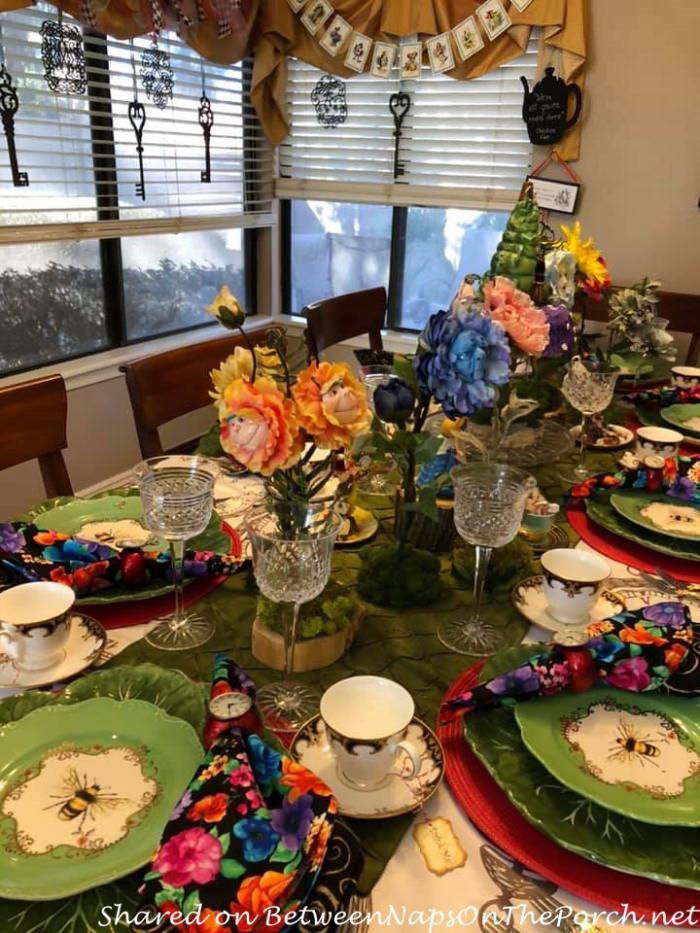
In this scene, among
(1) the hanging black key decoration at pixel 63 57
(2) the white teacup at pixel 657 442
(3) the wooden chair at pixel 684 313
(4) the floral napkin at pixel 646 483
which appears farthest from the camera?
(3) the wooden chair at pixel 684 313

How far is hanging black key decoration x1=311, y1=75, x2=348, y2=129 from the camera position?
291 cm

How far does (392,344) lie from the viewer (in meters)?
3.12

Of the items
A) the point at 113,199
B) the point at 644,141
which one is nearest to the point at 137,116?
the point at 113,199

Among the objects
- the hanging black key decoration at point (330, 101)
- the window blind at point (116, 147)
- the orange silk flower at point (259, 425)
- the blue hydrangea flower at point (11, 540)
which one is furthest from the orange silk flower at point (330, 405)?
the hanging black key decoration at point (330, 101)

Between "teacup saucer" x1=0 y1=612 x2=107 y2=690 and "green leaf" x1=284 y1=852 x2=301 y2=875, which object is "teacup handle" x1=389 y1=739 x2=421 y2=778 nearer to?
"green leaf" x1=284 y1=852 x2=301 y2=875

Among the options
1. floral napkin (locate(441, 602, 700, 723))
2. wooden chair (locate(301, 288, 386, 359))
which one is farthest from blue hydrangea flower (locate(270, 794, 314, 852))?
wooden chair (locate(301, 288, 386, 359))

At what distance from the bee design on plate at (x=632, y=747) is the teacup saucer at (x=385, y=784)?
176 mm

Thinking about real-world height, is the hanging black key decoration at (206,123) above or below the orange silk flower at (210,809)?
above

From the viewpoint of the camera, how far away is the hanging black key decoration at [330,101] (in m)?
2.91

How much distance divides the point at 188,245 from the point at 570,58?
1.55 meters

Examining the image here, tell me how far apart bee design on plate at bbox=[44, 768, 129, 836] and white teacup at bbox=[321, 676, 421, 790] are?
0.20 metres

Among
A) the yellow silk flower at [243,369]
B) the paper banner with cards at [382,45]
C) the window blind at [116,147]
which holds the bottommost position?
the yellow silk flower at [243,369]

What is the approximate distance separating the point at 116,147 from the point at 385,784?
2.39 m

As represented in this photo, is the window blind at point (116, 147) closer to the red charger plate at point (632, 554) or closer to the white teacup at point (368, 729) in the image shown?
the red charger plate at point (632, 554)
